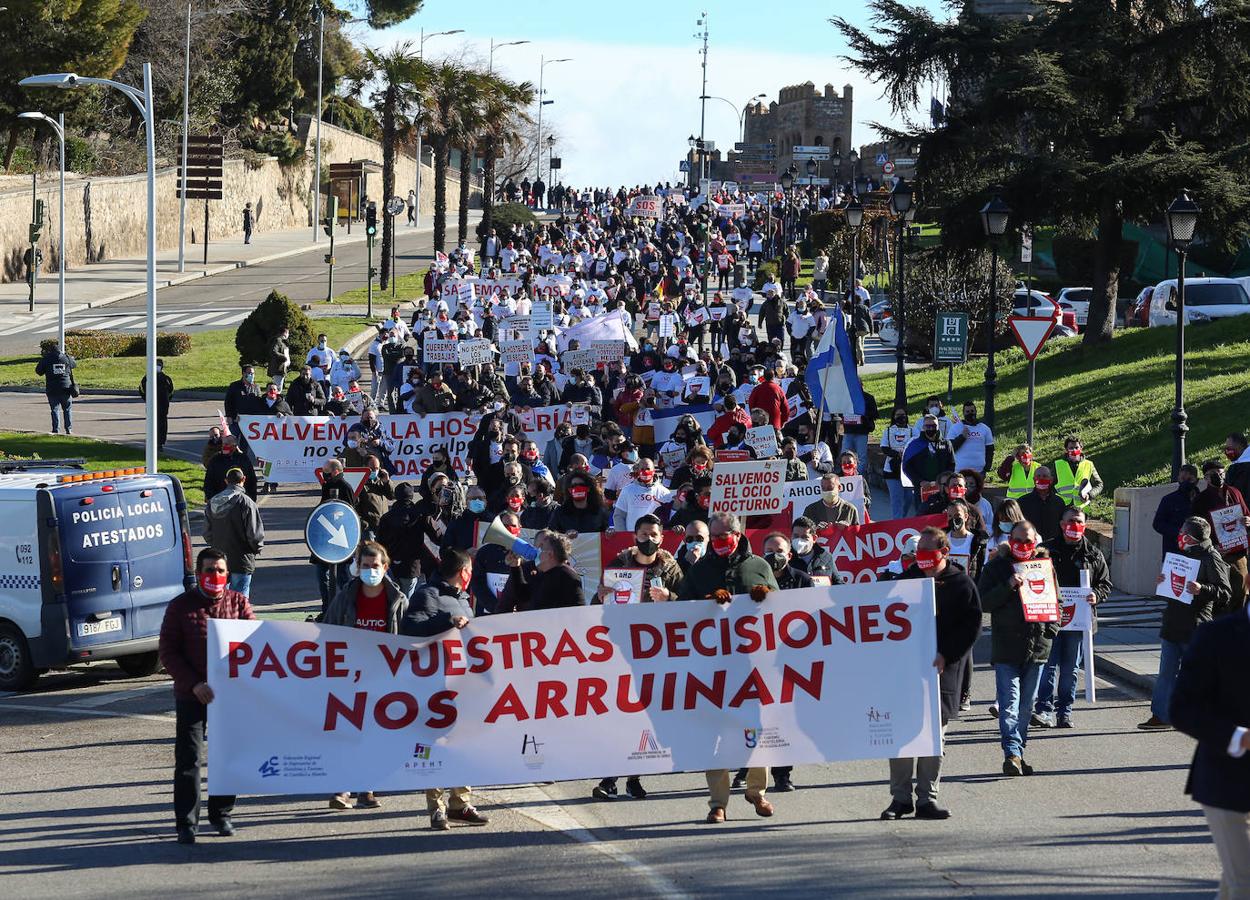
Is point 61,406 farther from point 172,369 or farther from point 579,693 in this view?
point 579,693

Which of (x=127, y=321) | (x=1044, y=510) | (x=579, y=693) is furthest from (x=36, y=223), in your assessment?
(x=579, y=693)

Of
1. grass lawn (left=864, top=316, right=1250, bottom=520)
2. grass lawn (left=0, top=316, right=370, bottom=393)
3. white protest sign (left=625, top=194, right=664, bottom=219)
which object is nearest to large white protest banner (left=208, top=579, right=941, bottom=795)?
grass lawn (left=864, top=316, right=1250, bottom=520)

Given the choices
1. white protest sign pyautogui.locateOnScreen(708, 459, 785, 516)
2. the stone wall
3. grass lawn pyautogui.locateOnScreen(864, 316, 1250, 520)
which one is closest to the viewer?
white protest sign pyautogui.locateOnScreen(708, 459, 785, 516)

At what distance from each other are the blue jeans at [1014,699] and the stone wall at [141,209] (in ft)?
176

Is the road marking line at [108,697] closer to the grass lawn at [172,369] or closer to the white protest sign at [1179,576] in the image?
the white protest sign at [1179,576]

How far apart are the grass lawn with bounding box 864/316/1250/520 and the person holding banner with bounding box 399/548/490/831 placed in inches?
521

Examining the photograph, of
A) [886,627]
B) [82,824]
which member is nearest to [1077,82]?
[886,627]

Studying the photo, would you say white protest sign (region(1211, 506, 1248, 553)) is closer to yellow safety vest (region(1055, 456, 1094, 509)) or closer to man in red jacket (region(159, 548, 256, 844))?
yellow safety vest (region(1055, 456, 1094, 509))

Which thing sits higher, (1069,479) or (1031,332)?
(1031,332)

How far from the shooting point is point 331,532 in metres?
13.8

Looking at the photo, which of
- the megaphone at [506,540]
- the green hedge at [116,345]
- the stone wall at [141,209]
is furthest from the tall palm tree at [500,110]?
the megaphone at [506,540]

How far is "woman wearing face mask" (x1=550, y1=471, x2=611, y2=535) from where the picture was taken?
50.7 feet

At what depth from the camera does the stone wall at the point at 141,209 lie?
2420 inches

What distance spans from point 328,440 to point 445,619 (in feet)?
42.7
